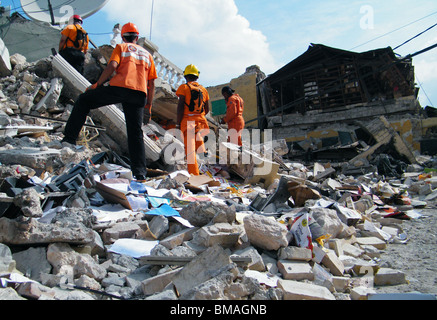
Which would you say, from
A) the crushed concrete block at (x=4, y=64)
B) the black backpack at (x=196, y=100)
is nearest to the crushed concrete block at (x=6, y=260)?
the black backpack at (x=196, y=100)

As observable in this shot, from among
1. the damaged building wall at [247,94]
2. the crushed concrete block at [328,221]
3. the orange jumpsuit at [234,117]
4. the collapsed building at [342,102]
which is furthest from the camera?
the damaged building wall at [247,94]

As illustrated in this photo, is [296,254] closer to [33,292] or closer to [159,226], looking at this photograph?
[159,226]

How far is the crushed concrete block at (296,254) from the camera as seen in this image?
1960mm

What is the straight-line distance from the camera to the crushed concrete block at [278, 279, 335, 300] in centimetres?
154

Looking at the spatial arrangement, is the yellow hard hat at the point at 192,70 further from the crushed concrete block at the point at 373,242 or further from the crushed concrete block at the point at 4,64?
the crushed concrete block at the point at 4,64

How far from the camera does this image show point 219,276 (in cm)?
149

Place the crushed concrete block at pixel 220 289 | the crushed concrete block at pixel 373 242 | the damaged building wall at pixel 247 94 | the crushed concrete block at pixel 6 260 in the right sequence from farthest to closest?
the damaged building wall at pixel 247 94 → the crushed concrete block at pixel 373 242 → the crushed concrete block at pixel 6 260 → the crushed concrete block at pixel 220 289

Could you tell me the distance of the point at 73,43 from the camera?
5.60 m

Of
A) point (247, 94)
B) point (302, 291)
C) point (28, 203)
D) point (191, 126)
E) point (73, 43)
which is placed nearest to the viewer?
point (302, 291)

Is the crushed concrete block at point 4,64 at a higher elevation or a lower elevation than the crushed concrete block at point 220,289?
higher

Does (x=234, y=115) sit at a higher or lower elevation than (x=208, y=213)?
higher

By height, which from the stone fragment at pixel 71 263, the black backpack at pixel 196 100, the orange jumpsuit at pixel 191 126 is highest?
the black backpack at pixel 196 100

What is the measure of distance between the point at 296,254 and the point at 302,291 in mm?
406

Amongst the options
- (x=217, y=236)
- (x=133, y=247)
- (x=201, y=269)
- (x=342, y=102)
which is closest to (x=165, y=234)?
(x=133, y=247)
